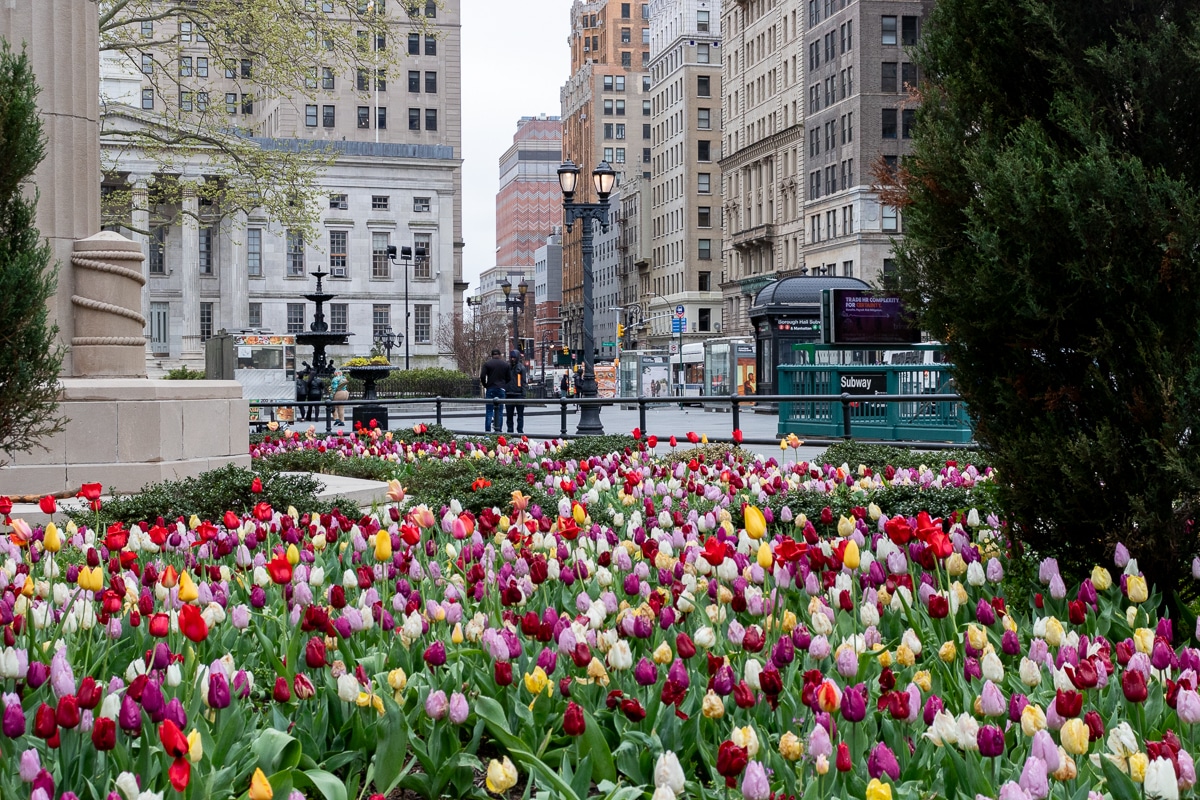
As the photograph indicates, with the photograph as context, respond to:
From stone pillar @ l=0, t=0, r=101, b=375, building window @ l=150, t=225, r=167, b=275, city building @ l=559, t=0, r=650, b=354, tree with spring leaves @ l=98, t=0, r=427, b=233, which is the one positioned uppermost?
city building @ l=559, t=0, r=650, b=354

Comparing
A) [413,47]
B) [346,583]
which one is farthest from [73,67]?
[413,47]

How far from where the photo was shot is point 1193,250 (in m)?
5.04

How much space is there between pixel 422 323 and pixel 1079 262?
9470 cm

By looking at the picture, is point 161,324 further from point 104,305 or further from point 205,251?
point 104,305

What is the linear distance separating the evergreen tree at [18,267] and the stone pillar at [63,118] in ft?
14.1

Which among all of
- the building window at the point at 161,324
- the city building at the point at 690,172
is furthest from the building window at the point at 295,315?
the city building at the point at 690,172

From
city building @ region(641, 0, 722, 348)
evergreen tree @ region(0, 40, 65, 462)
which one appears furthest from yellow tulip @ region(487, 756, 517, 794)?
city building @ region(641, 0, 722, 348)

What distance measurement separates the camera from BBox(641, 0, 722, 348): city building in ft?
421

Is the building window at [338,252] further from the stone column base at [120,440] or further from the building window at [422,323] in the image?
the stone column base at [120,440]

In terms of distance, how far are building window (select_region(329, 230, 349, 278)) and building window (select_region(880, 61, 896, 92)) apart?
40.0 meters

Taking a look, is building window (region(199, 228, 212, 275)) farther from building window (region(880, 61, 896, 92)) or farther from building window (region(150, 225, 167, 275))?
building window (region(880, 61, 896, 92))

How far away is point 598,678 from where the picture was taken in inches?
157

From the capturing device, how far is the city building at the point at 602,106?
17162 centimetres

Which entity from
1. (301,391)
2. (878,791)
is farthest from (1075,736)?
(301,391)
